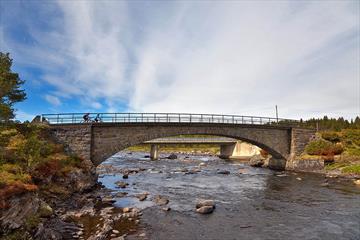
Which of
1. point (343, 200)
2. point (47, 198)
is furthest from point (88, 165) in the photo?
point (343, 200)

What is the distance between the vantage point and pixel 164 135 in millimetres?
43219

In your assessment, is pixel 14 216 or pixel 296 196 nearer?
pixel 14 216

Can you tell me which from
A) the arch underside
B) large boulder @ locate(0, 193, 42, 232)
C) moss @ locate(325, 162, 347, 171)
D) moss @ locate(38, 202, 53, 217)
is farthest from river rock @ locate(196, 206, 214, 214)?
moss @ locate(325, 162, 347, 171)

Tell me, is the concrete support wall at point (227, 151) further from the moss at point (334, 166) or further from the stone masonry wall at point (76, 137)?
the stone masonry wall at point (76, 137)

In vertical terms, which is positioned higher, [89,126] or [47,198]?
[89,126]

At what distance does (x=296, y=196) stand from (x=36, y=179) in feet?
85.9

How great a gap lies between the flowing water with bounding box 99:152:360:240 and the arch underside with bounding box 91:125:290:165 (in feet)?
17.6

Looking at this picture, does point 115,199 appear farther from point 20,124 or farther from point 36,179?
point 20,124

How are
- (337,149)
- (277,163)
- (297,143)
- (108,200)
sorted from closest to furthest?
(108,200), (337,149), (297,143), (277,163)

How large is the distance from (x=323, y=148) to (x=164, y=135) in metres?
32.2

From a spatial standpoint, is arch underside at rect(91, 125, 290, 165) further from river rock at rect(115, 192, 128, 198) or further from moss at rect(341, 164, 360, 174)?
moss at rect(341, 164, 360, 174)

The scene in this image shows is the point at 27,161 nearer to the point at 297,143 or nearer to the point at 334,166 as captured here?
the point at 334,166

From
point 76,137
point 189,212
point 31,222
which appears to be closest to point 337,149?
point 189,212

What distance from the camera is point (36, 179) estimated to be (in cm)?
2406
